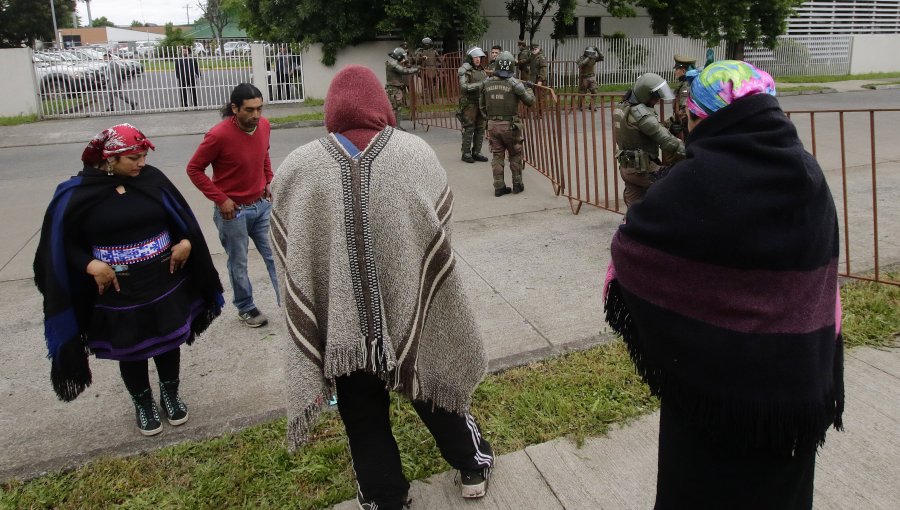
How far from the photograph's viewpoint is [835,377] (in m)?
1.96

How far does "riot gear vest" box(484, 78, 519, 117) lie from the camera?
7965 mm

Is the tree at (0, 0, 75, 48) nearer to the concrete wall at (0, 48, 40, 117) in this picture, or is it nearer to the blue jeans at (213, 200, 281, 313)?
the concrete wall at (0, 48, 40, 117)

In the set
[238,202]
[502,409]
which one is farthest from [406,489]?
[238,202]

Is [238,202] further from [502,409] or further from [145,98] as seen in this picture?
[145,98]

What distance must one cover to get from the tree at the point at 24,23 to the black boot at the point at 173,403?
3497 centimetres

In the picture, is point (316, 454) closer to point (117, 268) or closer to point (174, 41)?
point (117, 268)

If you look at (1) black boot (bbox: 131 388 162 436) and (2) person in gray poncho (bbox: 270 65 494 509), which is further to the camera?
(1) black boot (bbox: 131 388 162 436)

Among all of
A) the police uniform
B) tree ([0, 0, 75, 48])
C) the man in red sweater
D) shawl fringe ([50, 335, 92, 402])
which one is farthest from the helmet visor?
tree ([0, 0, 75, 48])

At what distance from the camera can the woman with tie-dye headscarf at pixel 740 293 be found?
5.64ft

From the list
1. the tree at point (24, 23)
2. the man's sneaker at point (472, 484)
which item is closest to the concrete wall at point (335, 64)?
the man's sneaker at point (472, 484)

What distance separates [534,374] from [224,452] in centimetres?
166

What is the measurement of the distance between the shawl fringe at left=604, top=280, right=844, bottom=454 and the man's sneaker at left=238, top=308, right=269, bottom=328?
11.0 feet

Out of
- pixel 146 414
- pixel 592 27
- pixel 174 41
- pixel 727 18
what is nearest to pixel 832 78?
pixel 727 18

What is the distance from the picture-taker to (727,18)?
20000 mm
